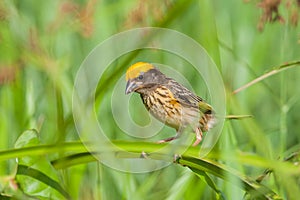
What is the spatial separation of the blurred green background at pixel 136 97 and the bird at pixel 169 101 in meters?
0.05

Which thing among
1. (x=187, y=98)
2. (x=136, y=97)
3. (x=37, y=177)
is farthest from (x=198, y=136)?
(x=136, y=97)

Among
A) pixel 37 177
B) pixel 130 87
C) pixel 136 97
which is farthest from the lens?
pixel 136 97

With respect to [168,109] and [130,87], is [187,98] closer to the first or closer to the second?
[168,109]

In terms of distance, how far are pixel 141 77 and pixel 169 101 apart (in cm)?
16

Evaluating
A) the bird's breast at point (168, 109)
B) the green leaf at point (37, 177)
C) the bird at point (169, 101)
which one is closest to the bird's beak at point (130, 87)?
the bird at point (169, 101)

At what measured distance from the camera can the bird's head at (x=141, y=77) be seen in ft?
5.90

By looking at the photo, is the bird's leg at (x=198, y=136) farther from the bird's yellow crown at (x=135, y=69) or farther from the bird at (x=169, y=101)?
the bird's yellow crown at (x=135, y=69)

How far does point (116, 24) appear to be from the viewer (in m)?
3.55

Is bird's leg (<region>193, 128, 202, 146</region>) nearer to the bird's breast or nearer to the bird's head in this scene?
the bird's breast

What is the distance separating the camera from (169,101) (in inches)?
78.2

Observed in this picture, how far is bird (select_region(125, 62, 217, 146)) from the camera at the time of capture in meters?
1.83

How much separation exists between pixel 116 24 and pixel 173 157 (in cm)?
192

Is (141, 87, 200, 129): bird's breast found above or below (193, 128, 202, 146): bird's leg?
above

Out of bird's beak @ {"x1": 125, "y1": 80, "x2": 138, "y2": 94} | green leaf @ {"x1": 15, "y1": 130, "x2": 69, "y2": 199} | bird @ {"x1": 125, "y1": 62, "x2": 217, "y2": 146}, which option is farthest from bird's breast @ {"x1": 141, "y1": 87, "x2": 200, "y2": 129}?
green leaf @ {"x1": 15, "y1": 130, "x2": 69, "y2": 199}
